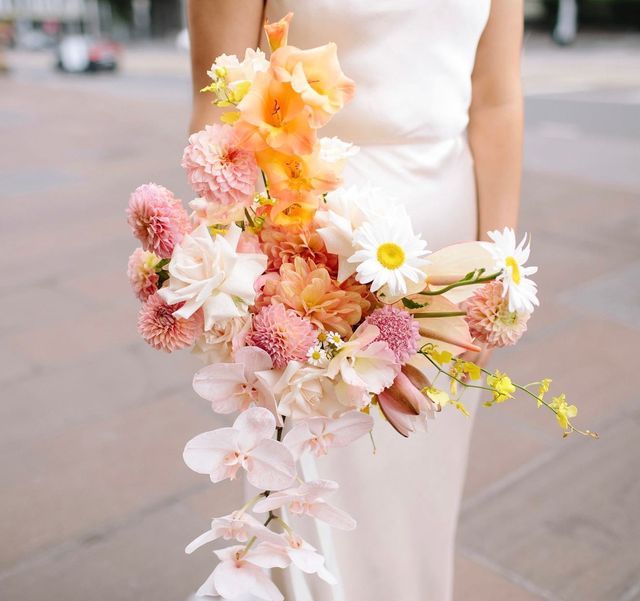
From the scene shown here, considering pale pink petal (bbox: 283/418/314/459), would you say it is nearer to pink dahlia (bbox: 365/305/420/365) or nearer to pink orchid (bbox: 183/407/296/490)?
pink orchid (bbox: 183/407/296/490)

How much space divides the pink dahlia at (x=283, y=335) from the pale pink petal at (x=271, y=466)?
10 centimetres

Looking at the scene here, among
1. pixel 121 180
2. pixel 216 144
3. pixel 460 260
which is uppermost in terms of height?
pixel 216 144

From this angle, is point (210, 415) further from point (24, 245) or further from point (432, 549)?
point (24, 245)

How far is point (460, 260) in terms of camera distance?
3.60 feet

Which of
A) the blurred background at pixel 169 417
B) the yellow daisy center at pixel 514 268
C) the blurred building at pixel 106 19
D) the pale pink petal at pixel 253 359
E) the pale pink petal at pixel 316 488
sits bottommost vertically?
the blurred building at pixel 106 19

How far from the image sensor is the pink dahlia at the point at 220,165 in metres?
1.02

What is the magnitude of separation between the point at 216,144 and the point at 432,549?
1283 mm

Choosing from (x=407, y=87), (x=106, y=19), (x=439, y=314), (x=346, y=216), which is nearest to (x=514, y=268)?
(x=439, y=314)

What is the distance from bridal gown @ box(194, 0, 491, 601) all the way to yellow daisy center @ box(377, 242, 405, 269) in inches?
27.9

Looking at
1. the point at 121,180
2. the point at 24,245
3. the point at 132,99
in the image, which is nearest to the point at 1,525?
the point at 24,245

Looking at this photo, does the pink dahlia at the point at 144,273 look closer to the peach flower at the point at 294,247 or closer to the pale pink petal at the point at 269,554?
the peach flower at the point at 294,247

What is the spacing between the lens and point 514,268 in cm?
103

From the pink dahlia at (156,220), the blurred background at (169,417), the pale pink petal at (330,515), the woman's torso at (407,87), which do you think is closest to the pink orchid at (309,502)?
the pale pink petal at (330,515)

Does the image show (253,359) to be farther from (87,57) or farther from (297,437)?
(87,57)
